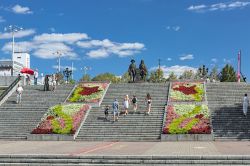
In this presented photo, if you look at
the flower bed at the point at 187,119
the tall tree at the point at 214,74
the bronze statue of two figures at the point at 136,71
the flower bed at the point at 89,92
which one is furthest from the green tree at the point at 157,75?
the flower bed at the point at 187,119

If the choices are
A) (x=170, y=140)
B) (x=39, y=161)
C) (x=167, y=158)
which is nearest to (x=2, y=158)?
(x=39, y=161)

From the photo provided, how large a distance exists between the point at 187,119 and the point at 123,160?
43.0 feet

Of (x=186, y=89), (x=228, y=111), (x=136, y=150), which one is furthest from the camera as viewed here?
(x=186, y=89)

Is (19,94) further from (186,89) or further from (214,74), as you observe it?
(214,74)

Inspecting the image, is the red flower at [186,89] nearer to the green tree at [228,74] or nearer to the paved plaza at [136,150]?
the paved plaza at [136,150]

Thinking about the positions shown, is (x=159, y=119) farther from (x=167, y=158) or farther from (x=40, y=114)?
(x=167, y=158)

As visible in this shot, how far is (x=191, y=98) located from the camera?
125 feet

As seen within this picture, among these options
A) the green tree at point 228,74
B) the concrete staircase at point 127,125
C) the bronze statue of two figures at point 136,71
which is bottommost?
the concrete staircase at point 127,125

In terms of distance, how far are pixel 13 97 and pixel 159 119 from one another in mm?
15846

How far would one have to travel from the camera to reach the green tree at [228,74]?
95.9m

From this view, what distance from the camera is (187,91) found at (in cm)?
4000

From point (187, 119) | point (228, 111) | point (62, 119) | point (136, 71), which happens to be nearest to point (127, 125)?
point (187, 119)

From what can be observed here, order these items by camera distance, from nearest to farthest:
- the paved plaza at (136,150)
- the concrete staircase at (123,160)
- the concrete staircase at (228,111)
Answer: the concrete staircase at (123,160)
the paved plaza at (136,150)
the concrete staircase at (228,111)

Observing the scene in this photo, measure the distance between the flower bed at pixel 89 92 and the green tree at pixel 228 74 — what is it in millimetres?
57043
